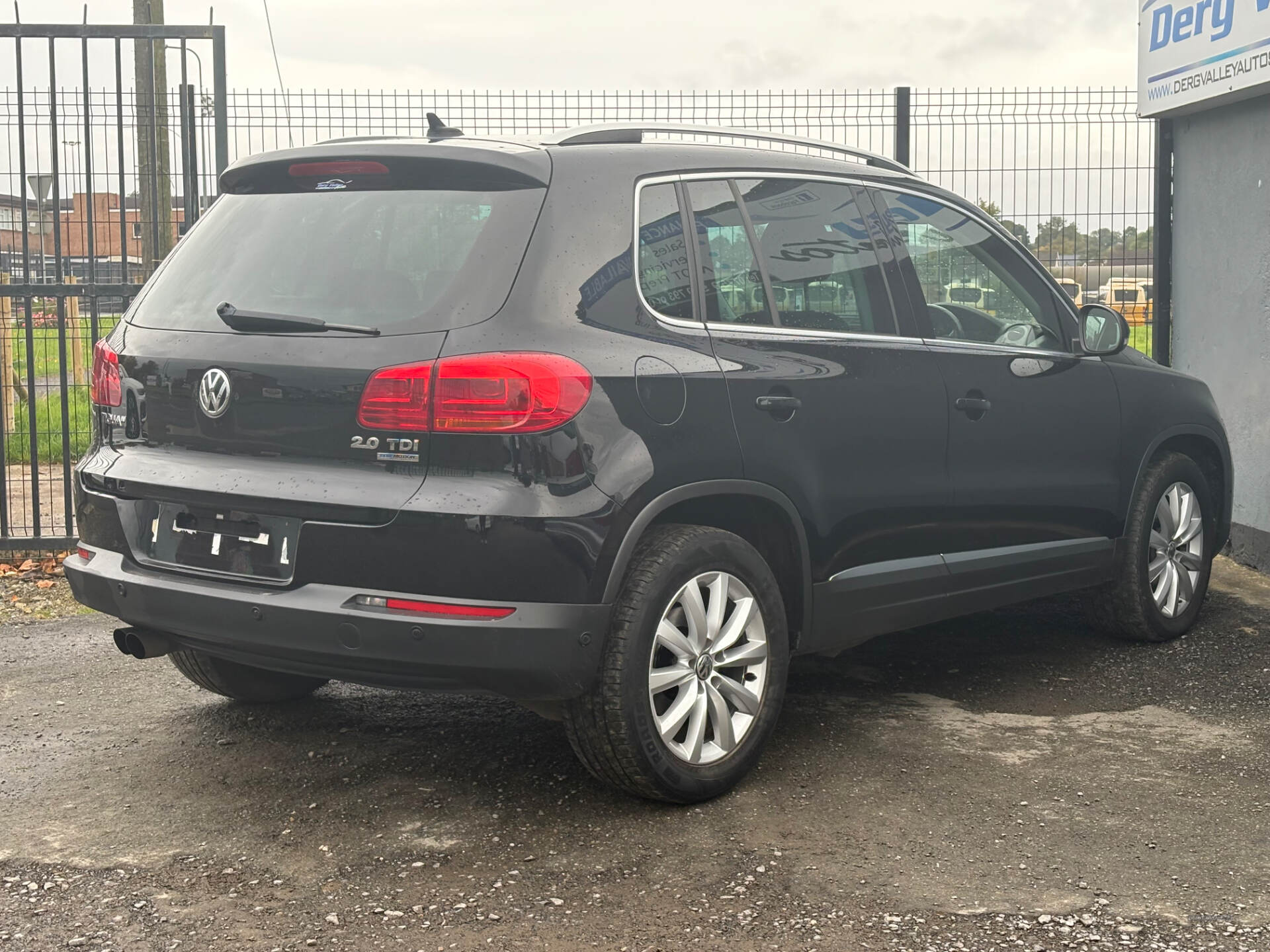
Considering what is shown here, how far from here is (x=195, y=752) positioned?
4.78m

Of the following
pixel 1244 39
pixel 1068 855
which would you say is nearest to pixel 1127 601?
pixel 1068 855

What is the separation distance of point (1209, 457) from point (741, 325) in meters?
3.15

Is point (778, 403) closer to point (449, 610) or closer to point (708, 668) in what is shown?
point (708, 668)

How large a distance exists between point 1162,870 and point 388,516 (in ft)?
7.09

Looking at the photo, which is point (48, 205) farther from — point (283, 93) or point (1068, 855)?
point (1068, 855)

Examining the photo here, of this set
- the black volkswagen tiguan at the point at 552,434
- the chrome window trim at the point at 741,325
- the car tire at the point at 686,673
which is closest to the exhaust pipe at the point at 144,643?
the black volkswagen tiguan at the point at 552,434

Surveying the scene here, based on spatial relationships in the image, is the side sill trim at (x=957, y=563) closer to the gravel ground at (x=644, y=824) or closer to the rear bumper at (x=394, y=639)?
the gravel ground at (x=644, y=824)

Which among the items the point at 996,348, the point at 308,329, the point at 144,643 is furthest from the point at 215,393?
the point at 996,348

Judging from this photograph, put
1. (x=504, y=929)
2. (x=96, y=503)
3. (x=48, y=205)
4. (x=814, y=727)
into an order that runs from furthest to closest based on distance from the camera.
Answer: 1. (x=48, y=205)
2. (x=814, y=727)
3. (x=96, y=503)
4. (x=504, y=929)

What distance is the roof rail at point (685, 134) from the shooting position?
4.26 metres

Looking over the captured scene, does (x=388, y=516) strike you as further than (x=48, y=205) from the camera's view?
No

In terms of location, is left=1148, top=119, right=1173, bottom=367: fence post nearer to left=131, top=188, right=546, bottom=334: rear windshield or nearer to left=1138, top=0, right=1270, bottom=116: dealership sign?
left=1138, top=0, right=1270, bottom=116: dealership sign

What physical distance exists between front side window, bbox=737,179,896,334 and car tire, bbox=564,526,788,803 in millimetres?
826

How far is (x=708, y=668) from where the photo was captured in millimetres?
4195
